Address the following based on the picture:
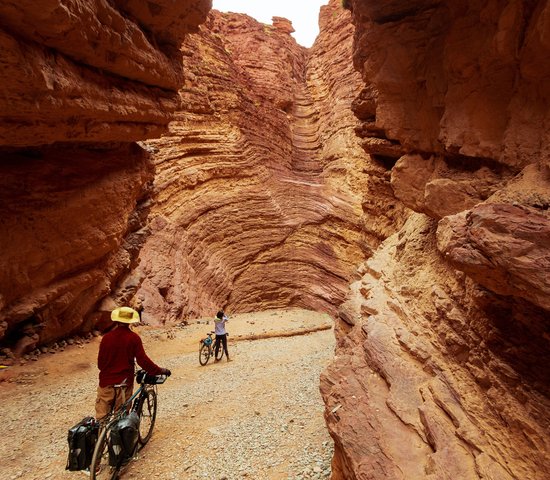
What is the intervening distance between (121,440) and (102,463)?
0.93 metres

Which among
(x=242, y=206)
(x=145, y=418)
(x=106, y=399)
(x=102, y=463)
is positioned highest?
(x=106, y=399)

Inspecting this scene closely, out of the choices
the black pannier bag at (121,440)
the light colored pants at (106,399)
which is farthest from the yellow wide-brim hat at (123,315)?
the black pannier bag at (121,440)

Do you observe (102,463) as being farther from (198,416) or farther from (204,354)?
(204,354)

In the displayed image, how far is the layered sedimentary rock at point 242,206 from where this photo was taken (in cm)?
1947

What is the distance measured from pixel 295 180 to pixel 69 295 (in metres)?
19.7

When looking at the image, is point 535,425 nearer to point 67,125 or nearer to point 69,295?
point 67,125

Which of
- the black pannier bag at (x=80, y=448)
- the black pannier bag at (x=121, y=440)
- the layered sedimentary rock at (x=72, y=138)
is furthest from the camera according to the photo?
the layered sedimentary rock at (x=72, y=138)

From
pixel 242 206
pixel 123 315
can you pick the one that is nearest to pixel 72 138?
pixel 123 315

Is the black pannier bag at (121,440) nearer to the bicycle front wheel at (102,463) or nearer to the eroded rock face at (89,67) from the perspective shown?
the bicycle front wheel at (102,463)

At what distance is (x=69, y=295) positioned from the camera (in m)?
9.88

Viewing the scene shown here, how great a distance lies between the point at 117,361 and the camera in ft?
16.1

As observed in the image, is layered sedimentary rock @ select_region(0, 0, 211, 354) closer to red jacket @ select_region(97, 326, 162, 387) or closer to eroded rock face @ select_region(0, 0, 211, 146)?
eroded rock face @ select_region(0, 0, 211, 146)

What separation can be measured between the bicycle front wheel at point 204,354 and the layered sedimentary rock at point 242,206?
20.0 feet

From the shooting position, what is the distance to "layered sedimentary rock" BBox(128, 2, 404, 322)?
19469 millimetres
